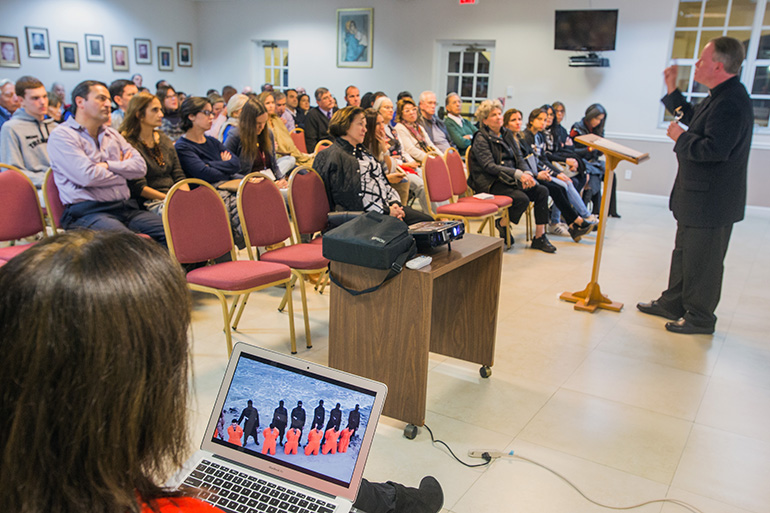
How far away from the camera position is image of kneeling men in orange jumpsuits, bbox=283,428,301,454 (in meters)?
1.41

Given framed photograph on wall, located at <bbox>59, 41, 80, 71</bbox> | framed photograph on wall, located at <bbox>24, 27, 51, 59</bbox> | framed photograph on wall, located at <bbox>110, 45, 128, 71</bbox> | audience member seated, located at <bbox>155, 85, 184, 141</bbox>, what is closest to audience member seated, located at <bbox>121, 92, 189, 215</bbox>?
audience member seated, located at <bbox>155, 85, 184, 141</bbox>

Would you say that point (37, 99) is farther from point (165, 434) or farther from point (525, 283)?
point (165, 434)

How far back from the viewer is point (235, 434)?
1.43m

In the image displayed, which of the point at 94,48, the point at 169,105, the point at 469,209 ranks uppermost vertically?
the point at 94,48

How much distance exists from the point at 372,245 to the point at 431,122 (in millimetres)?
4910

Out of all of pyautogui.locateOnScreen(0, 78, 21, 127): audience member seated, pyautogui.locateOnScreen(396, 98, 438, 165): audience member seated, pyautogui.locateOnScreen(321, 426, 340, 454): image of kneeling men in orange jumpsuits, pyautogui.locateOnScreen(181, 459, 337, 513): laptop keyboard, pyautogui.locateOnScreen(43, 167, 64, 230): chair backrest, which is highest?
pyautogui.locateOnScreen(0, 78, 21, 127): audience member seated

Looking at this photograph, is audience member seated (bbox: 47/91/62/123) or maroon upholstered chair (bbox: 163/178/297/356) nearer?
maroon upholstered chair (bbox: 163/178/297/356)

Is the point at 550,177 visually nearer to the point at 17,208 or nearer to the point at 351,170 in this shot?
the point at 351,170

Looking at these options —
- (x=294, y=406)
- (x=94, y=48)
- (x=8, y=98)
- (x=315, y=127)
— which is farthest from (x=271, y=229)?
(x=94, y=48)

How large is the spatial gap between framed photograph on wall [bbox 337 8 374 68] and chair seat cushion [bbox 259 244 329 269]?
25.0 ft

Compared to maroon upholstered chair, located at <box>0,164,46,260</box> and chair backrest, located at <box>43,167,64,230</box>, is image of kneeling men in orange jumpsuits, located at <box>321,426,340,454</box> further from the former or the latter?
chair backrest, located at <box>43,167,64,230</box>

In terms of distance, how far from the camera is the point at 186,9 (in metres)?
11.8

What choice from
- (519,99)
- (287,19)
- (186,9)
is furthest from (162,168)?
(186,9)

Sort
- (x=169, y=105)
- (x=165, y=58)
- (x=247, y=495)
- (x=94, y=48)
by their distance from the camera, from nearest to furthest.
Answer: (x=247, y=495)
(x=169, y=105)
(x=94, y=48)
(x=165, y=58)
